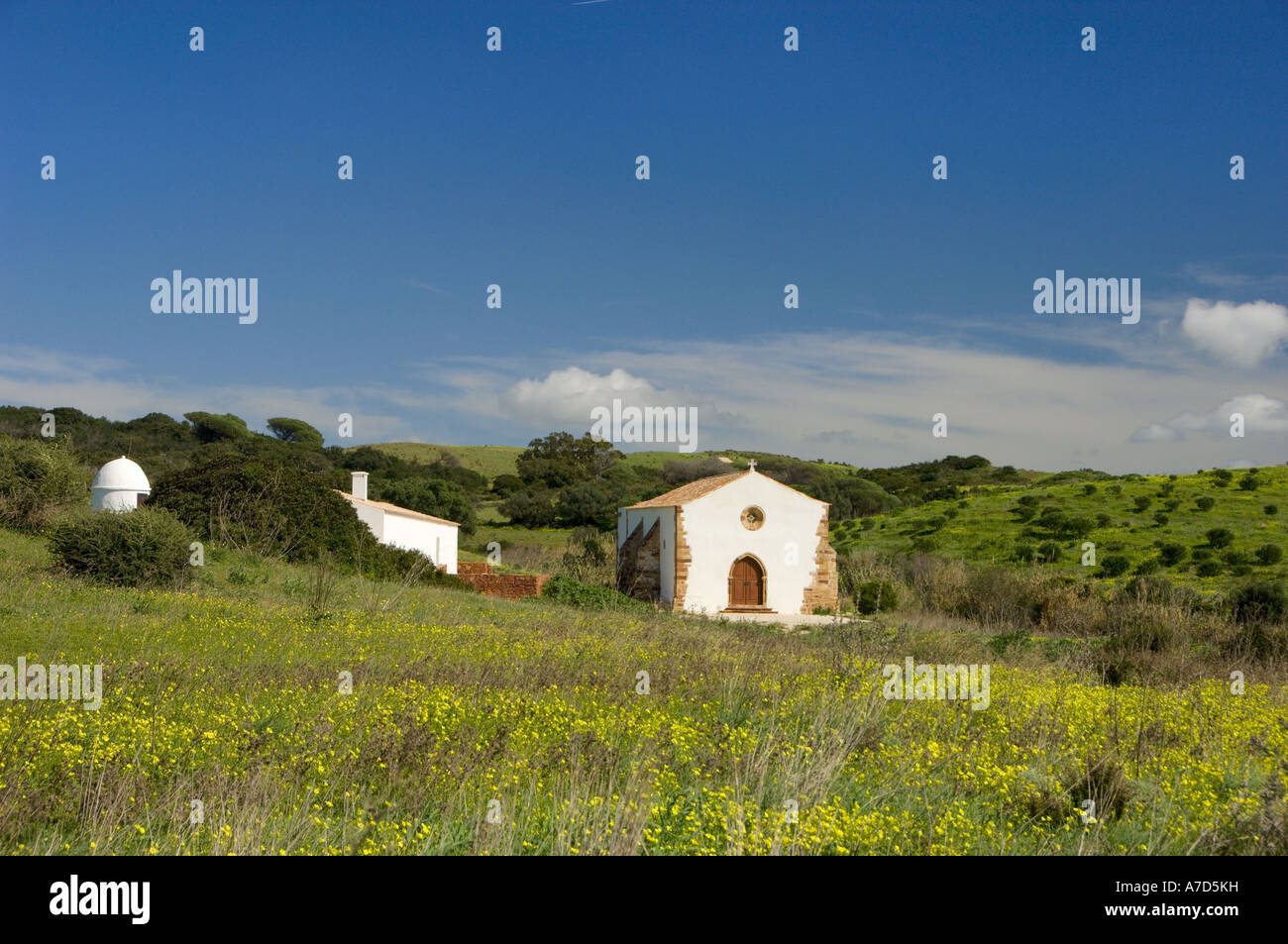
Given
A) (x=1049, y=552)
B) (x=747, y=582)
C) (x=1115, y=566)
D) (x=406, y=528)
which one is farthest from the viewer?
(x=1049, y=552)

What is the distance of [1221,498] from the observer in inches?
1576

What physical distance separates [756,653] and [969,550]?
29.0 metres

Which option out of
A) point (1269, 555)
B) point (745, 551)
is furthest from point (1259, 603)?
point (745, 551)

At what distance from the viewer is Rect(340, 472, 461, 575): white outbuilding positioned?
1256 inches

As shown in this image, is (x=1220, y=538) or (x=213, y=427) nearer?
(x=1220, y=538)

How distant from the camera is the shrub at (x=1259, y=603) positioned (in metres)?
20.9

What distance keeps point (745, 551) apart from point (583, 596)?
675 centimetres

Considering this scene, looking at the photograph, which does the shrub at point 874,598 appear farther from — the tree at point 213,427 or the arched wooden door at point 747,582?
the tree at point 213,427

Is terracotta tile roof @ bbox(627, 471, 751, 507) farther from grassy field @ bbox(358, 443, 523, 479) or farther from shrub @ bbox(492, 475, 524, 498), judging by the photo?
grassy field @ bbox(358, 443, 523, 479)

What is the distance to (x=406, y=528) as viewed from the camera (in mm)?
33250

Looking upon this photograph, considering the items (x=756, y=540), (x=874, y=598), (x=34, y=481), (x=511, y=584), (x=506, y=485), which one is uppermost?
(x=506, y=485)

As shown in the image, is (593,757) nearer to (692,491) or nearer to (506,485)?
(692,491)
